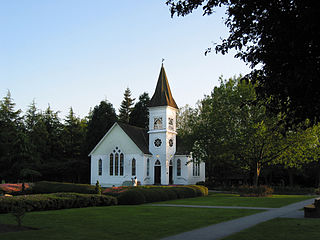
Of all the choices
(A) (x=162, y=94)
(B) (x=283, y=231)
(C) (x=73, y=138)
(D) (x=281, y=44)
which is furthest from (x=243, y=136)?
(C) (x=73, y=138)

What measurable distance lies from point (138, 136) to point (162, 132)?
4.03 meters

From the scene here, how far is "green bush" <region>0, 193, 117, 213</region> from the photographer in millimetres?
17266

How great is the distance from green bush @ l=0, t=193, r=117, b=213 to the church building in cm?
2195

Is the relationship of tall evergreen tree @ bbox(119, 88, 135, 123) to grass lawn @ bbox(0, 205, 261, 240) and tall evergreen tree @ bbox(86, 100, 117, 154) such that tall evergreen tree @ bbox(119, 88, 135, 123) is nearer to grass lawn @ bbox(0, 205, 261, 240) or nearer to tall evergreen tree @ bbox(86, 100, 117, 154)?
tall evergreen tree @ bbox(86, 100, 117, 154)

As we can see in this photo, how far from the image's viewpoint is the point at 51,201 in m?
19.4

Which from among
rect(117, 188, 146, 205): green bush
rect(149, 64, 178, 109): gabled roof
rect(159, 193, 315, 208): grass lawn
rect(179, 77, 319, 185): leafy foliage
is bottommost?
rect(159, 193, 315, 208): grass lawn

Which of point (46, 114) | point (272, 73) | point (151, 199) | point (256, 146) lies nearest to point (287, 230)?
point (272, 73)

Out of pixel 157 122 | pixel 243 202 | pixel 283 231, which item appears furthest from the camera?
pixel 157 122


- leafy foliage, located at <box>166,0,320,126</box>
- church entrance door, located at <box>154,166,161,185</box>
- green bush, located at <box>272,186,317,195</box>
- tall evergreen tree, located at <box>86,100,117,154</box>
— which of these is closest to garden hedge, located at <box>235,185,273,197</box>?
green bush, located at <box>272,186,317,195</box>

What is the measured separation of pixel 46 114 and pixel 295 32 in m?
66.2

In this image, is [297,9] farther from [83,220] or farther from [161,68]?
[161,68]

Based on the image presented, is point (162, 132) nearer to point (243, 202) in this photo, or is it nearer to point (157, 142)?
point (157, 142)

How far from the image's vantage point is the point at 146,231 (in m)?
12.0

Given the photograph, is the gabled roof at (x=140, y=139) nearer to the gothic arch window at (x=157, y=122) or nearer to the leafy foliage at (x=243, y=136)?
the gothic arch window at (x=157, y=122)
